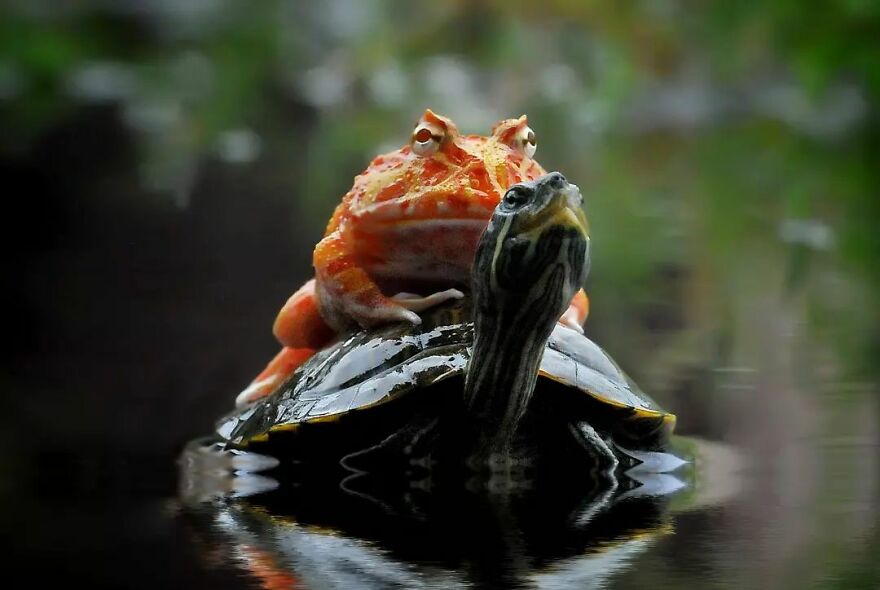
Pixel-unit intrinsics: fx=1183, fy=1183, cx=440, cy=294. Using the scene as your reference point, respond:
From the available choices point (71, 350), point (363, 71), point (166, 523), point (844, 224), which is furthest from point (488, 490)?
point (363, 71)

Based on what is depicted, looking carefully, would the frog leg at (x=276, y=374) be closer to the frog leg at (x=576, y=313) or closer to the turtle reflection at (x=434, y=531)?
the turtle reflection at (x=434, y=531)

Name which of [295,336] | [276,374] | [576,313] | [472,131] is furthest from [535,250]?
[472,131]

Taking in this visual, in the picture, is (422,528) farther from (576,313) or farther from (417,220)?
(576,313)

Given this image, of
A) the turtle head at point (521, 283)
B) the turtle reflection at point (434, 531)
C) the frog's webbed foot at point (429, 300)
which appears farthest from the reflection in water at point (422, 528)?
the frog's webbed foot at point (429, 300)

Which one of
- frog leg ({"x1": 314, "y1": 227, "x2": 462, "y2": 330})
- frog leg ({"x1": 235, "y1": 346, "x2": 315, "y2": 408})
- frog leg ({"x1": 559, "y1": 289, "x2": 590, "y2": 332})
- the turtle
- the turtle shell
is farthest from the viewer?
frog leg ({"x1": 235, "y1": 346, "x2": 315, "y2": 408})

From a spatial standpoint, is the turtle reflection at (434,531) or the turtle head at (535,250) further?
the turtle head at (535,250)

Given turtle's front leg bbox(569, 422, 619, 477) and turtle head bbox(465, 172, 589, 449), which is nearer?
turtle head bbox(465, 172, 589, 449)

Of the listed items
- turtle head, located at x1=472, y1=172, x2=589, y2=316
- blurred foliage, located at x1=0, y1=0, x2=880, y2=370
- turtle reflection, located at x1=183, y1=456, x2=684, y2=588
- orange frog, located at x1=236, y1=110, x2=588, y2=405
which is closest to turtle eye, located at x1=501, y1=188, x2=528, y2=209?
turtle head, located at x1=472, y1=172, x2=589, y2=316

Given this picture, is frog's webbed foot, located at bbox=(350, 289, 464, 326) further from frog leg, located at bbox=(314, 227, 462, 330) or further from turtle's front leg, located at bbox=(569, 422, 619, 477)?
turtle's front leg, located at bbox=(569, 422, 619, 477)
